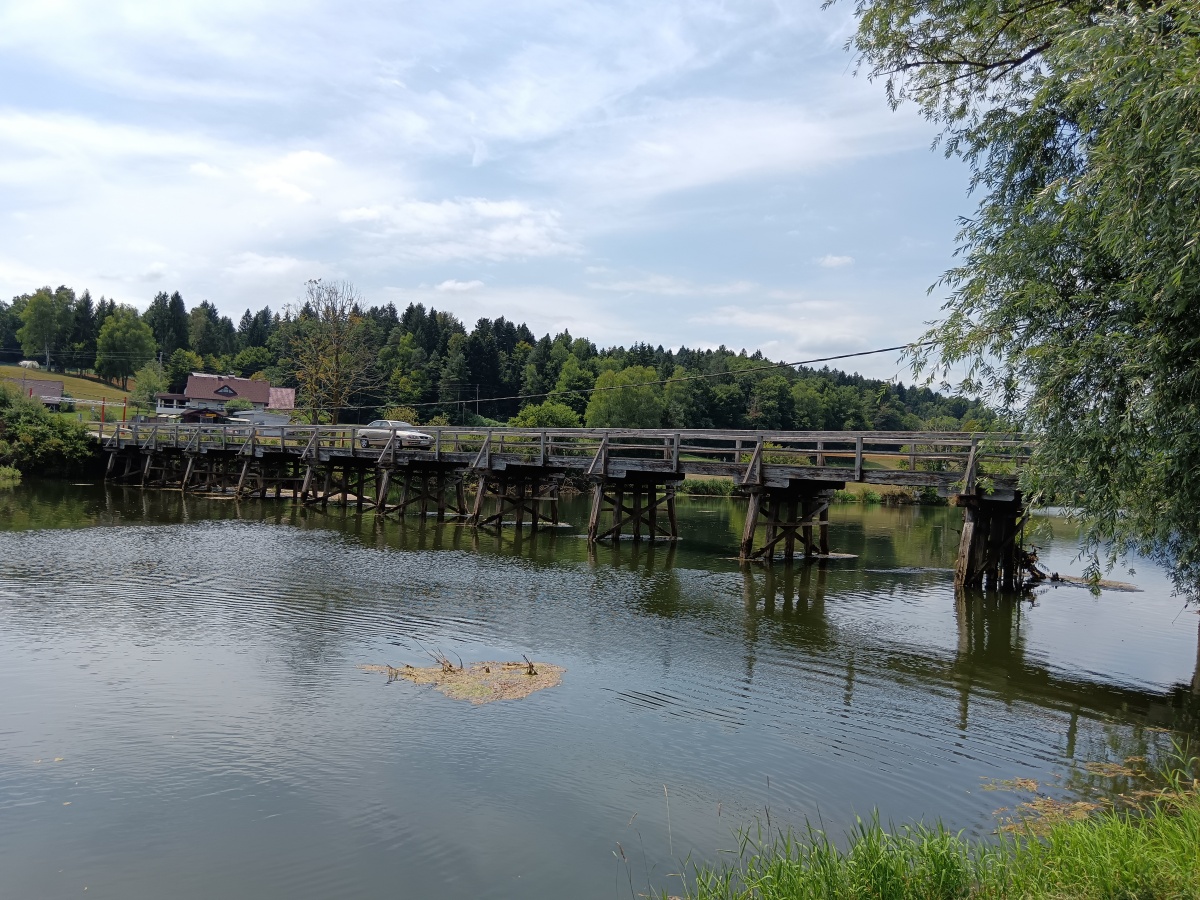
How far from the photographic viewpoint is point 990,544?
21.7m

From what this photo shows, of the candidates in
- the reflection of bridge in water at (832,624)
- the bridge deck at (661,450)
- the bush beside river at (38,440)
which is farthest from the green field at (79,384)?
the reflection of bridge in water at (832,624)

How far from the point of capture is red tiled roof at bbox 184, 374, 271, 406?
9519cm

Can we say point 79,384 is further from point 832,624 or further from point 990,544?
point 832,624

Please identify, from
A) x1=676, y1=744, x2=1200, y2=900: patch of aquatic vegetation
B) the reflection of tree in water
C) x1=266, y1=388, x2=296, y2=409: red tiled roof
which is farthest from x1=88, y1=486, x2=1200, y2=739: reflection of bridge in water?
x1=266, y1=388, x2=296, y2=409: red tiled roof

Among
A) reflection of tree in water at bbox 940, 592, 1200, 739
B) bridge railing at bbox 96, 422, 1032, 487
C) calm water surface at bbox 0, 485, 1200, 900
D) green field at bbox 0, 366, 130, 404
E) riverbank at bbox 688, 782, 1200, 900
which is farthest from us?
green field at bbox 0, 366, 130, 404

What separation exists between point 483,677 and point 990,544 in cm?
1490

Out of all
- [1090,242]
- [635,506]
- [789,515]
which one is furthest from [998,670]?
[635,506]

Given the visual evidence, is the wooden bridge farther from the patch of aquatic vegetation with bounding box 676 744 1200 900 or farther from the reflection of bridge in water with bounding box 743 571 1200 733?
the patch of aquatic vegetation with bounding box 676 744 1200 900

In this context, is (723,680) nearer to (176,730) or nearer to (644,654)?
(644,654)

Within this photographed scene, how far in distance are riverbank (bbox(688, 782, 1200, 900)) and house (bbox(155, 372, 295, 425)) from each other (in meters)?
88.1

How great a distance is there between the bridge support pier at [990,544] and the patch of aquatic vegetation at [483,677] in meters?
12.2

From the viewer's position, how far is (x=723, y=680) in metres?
12.5

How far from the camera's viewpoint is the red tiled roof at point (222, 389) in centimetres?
9519

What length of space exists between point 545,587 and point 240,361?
116 meters
